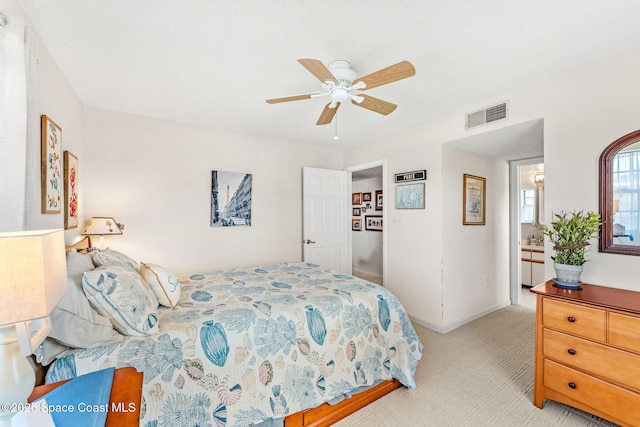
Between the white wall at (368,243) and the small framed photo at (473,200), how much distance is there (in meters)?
2.41

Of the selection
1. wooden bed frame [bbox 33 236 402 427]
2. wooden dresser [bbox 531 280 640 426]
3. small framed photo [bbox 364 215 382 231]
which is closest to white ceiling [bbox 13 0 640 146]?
wooden dresser [bbox 531 280 640 426]

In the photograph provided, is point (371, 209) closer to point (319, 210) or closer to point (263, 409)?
point (319, 210)

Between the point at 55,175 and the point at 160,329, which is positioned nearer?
the point at 160,329

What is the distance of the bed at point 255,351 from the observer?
1417 millimetres

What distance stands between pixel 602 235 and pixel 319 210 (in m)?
3.04

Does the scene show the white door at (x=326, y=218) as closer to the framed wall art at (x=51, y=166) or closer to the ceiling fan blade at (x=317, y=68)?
the ceiling fan blade at (x=317, y=68)

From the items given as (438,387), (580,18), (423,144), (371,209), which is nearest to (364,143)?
(423,144)

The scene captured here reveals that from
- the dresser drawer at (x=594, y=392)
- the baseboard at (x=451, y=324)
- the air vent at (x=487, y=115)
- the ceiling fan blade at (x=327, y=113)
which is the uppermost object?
the air vent at (x=487, y=115)

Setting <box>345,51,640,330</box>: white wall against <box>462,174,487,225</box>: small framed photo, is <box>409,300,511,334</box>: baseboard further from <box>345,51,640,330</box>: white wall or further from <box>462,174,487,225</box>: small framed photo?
<box>462,174,487,225</box>: small framed photo

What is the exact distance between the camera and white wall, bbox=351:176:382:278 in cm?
596

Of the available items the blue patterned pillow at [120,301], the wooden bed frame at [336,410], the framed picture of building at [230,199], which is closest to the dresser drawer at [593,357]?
the wooden bed frame at [336,410]

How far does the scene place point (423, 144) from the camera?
3.38m

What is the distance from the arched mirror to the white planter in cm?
32

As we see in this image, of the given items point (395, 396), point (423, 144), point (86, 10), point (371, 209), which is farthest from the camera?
point (371, 209)
